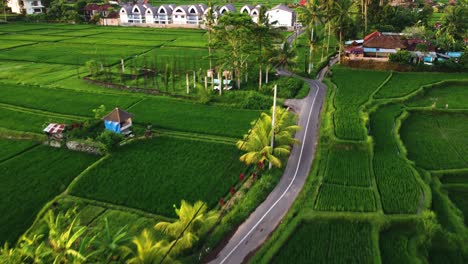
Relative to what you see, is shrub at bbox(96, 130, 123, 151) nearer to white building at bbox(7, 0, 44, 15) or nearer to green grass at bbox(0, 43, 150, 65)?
green grass at bbox(0, 43, 150, 65)

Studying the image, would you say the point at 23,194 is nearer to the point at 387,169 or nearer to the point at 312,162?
the point at 312,162

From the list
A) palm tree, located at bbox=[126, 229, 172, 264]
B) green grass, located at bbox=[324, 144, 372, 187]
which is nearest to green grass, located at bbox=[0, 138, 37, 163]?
palm tree, located at bbox=[126, 229, 172, 264]

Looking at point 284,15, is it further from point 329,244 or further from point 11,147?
point 329,244

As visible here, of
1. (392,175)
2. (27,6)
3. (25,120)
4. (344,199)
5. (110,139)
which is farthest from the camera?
(27,6)

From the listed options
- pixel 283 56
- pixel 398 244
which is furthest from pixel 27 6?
pixel 398 244

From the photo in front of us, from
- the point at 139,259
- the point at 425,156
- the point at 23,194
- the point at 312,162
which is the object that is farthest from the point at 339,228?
the point at 23,194
